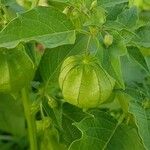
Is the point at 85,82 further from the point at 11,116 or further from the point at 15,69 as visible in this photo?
the point at 11,116

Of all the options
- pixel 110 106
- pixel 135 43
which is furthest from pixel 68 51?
pixel 110 106

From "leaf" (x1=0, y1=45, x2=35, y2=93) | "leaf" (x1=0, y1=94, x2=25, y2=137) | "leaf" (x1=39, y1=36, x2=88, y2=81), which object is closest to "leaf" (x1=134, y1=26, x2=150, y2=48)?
"leaf" (x1=39, y1=36, x2=88, y2=81)

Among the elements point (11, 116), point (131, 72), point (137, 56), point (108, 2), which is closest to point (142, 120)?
point (137, 56)

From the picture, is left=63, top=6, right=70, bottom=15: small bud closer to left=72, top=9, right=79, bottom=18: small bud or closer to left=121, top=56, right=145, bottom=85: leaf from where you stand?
left=72, top=9, right=79, bottom=18: small bud

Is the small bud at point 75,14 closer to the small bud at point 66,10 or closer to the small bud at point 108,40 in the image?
the small bud at point 66,10

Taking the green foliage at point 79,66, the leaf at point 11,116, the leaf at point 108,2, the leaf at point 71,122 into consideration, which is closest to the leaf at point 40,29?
the green foliage at point 79,66

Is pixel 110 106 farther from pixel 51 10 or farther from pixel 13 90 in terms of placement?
pixel 51 10
